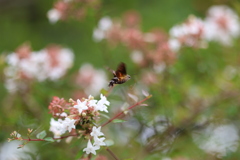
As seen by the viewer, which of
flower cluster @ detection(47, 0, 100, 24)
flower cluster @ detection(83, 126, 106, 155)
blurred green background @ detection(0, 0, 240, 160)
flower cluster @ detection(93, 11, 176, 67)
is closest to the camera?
flower cluster @ detection(83, 126, 106, 155)

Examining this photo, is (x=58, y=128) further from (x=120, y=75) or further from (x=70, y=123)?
(x=120, y=75)

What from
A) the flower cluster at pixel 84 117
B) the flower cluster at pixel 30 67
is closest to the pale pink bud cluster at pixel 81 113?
the flower cluster at pixel 84 117

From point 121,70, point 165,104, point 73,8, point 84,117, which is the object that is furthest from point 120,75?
point 73,8

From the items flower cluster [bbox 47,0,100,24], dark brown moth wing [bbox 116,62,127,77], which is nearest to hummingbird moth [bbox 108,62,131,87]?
dark brown moth wing [bbox 116,62,127,77]

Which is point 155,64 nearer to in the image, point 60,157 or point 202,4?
point 60,157

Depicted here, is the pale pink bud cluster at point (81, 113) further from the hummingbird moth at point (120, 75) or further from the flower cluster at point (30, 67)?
the flower cluster at point (30, 67)

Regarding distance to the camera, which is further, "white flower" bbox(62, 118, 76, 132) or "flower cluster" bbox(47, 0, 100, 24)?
"flower cluster" bbox(47, 0, 100, 24)

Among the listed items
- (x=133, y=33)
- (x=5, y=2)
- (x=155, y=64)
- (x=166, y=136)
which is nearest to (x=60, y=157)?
(x=166, y=136)

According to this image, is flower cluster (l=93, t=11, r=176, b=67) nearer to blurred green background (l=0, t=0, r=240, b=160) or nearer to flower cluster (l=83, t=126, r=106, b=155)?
blurred green background (l=0, t=0, r=240, b=160)

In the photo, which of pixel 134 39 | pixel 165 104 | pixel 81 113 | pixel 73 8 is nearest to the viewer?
pixel 81 113
